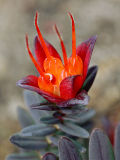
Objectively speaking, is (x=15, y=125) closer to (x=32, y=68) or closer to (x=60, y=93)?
(x=32, y=68)

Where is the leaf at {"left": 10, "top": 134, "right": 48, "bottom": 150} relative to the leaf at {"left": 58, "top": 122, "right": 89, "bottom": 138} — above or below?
below

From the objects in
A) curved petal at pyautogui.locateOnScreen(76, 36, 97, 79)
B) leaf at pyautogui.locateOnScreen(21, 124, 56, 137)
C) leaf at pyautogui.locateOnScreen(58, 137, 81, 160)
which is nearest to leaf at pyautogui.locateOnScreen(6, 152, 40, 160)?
leaf at pyautogui.locateOnScreen(21, 124, 56, 137)

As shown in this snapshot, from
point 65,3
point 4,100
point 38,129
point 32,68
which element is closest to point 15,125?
point 4,100

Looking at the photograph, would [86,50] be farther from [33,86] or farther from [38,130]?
[38,130]

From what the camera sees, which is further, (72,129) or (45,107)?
(72,129)

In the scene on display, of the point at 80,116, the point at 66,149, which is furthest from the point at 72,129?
the point at 66,149

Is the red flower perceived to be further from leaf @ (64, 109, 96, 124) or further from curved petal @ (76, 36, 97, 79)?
leaf @ (64, 109, 96, 124)
